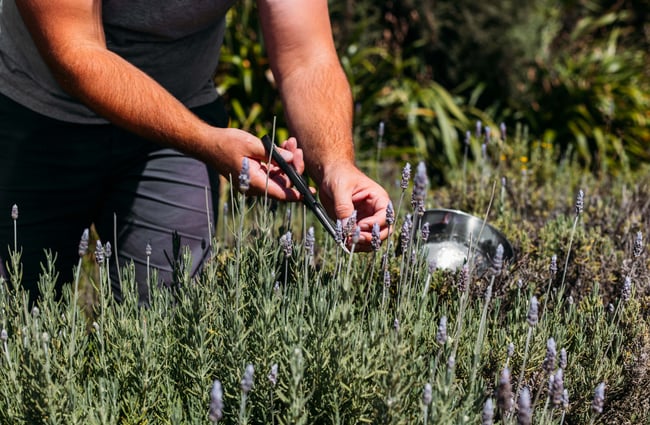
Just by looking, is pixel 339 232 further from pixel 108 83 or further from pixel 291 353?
pixel 108 83

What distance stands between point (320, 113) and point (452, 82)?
4.93 metres

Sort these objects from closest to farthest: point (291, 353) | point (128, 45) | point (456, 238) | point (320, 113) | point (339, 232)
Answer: point (291, 353) → point (339, 232) → point (320, 113) → point (128, 45) → point (456, 238)

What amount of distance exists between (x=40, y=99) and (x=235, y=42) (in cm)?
402

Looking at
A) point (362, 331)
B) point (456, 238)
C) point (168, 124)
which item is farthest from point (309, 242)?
point (456, 238)

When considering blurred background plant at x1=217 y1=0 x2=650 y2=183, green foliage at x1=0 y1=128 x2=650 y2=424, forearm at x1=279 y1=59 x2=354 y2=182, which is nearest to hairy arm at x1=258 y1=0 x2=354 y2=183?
forearm at x1=279 y1=59 x2=354 y2=182

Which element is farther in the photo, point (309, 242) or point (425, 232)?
point (425, 232)

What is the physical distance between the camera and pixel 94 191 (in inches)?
121

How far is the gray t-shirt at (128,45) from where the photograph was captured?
2760mm

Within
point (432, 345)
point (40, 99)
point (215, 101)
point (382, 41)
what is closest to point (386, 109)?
point (382, 41)

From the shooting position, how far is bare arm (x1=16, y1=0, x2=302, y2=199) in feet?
7.70

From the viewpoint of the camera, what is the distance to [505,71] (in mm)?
7121

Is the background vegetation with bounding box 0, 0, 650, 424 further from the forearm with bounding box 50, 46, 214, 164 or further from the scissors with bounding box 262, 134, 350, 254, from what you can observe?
the forearm with bounding box 50, 46, 214, 164

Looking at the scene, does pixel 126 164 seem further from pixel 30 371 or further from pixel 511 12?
pixel 511 12

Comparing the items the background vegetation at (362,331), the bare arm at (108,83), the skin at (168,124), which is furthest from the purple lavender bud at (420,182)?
the bare arm at (108,83)
